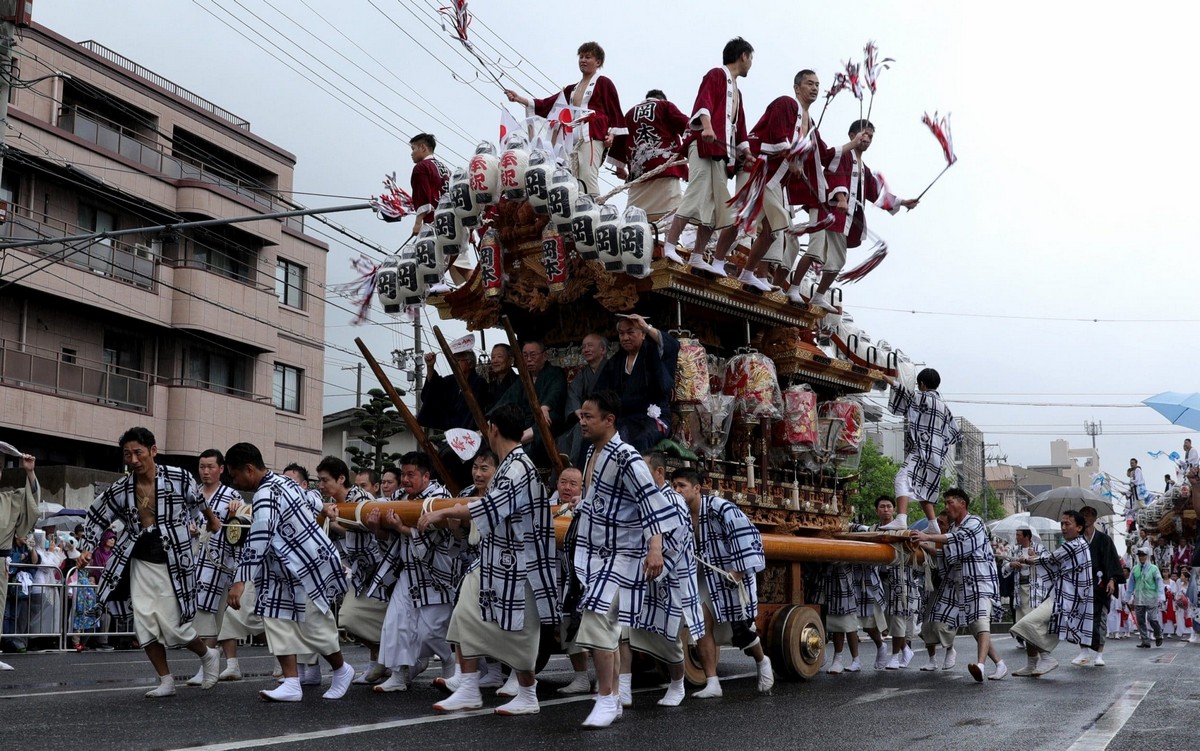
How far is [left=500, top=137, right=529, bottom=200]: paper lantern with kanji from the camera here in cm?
833

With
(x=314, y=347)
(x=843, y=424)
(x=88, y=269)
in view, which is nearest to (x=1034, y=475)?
(x=314, y=347)

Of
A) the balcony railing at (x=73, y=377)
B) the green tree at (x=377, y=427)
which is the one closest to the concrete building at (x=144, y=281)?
the balcony railing at (x=73, y=377)

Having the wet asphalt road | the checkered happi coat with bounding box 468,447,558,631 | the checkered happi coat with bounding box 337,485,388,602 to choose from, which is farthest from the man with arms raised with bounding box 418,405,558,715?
the checkered happi coat with bounding box 337,485,388,602

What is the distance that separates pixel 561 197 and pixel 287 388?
22.1 m

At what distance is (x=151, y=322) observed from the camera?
2514 centimetres

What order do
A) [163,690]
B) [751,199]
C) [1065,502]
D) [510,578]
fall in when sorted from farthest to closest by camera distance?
[1065,502] < [751,199] < [163,690] < [510,578]

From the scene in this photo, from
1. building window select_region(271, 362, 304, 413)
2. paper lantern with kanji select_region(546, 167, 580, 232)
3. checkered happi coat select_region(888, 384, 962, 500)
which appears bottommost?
checkered happi coat select_region(888, 384, 962, 500)

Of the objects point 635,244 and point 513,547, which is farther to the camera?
point 635,244

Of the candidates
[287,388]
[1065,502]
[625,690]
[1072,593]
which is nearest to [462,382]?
[625,690]

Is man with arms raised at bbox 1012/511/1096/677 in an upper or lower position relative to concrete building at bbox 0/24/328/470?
lower

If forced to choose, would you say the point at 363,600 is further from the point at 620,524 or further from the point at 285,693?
the point at 620,524

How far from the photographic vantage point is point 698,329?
1000 centimetres

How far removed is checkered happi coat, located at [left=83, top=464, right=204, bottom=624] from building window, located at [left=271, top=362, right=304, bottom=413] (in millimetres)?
20888

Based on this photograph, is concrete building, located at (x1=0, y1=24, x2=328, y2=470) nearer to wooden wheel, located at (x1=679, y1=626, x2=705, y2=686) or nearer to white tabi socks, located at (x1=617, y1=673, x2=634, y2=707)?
wooden wheel, located at (x1=679, y1=626, x2=705, y2=686)
